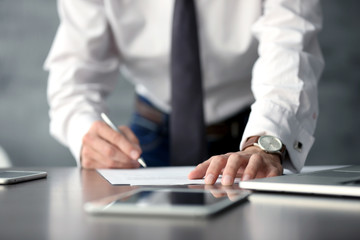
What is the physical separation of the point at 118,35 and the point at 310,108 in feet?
2.31

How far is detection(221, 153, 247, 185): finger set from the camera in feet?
2.23

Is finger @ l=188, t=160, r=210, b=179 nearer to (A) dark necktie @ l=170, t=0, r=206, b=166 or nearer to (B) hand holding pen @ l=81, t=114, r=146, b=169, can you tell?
(B) hand holding pen @ l=81, t=114, r=146, b=169

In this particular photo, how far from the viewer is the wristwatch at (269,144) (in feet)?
2.96

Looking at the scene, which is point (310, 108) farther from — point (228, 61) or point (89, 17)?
point (89, 17)

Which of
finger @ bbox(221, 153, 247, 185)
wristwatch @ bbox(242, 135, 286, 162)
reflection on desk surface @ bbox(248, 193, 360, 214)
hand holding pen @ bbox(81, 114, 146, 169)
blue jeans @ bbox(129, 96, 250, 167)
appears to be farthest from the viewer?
blue jeans @ bbox(129, 96, 250, 167)

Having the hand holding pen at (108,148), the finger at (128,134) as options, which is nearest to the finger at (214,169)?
the hand holding pen at (108,148)

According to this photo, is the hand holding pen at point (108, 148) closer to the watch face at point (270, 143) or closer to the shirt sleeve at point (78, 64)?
the shirt sleeve at point (78, 64)

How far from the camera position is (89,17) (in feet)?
5.06

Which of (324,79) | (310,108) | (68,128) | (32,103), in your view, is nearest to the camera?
(310,108)

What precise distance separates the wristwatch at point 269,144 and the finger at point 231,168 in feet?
0.47

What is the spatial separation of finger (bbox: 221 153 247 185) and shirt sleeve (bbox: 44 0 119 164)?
0.74 m

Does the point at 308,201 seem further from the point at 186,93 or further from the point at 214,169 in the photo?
the point at 186,93


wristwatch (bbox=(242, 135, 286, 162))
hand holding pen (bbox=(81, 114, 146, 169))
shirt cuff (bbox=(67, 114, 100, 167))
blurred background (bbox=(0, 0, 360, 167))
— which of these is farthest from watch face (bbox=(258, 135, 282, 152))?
blurred background (bbox=(0, 0, 360, 167))

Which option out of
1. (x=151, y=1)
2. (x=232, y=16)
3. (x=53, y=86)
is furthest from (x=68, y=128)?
(x=232, y=16)
